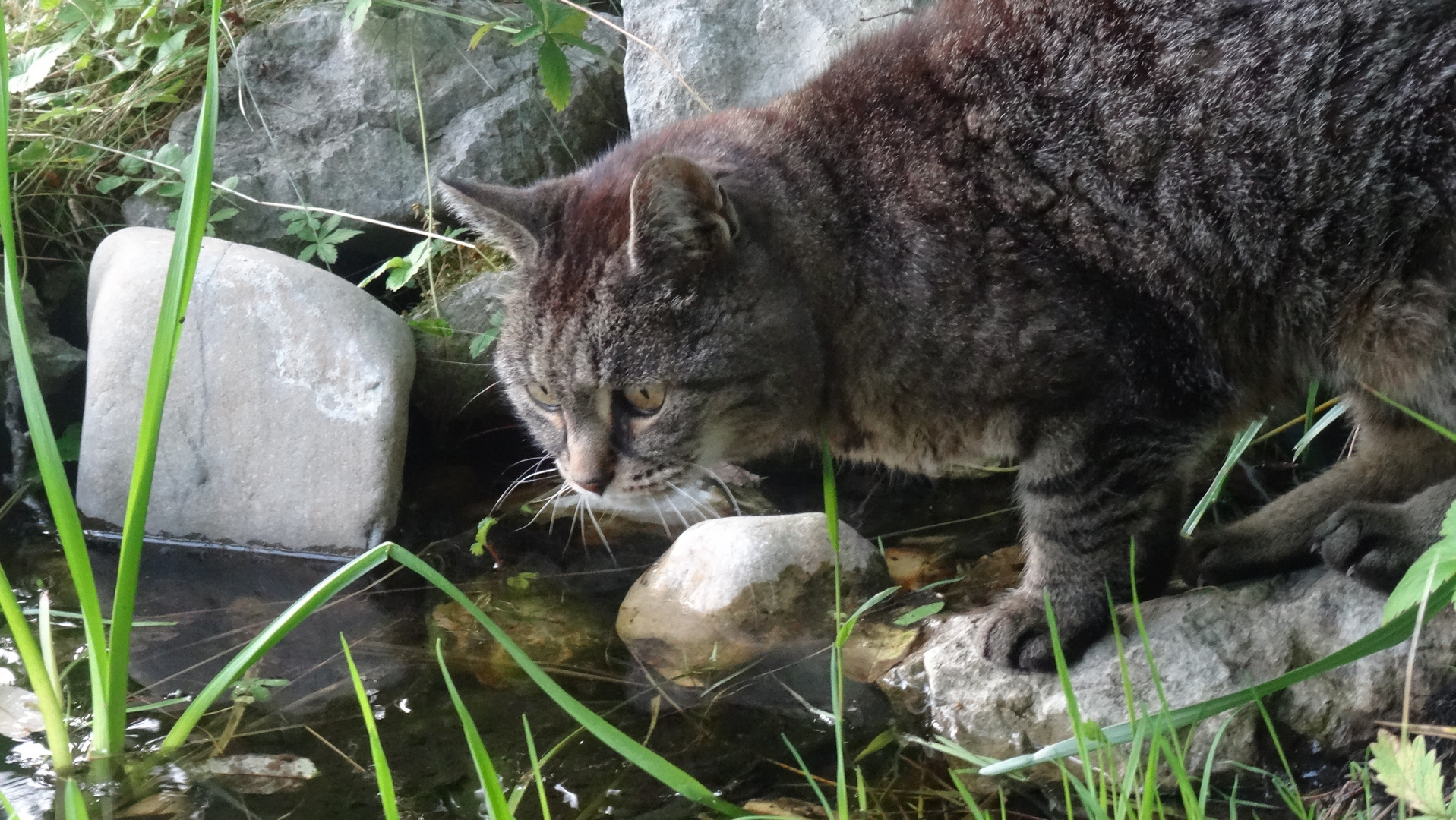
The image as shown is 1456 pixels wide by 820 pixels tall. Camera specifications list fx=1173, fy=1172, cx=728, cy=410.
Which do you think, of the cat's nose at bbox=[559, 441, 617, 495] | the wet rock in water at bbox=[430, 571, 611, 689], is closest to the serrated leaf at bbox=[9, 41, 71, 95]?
the wet rock in water at bbox=[430, 571, 611, 689]

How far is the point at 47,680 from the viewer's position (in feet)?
5.90

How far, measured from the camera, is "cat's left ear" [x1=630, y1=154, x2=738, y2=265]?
1.88 metres

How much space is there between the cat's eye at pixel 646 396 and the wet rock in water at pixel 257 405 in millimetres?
1133

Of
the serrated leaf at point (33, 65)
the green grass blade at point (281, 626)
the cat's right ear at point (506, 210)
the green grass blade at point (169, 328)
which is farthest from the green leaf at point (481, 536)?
the serrated leaf at point (33, 65)

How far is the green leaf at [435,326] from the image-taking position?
3.23 metres

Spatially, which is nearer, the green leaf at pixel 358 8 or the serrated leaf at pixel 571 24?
the serrated leaf at pixel 571 24

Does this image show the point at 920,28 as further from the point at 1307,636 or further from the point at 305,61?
the point at 305,61

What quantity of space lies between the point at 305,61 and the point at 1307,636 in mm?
3290

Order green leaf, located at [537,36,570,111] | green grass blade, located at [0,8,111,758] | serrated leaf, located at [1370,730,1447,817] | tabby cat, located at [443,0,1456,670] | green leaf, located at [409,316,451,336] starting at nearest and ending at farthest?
serrated leaf, located at [1370,730,1447,817], green grass blade, located at [0,8,111,758], tabby cat, located at [443,0,1456,670], green leaf, located at [537,36,570,111], green leaf, located at [409,316,451,336]

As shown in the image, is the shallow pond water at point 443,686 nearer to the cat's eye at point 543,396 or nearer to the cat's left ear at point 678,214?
the cat's eye at point 543,396

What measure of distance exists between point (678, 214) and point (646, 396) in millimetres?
342

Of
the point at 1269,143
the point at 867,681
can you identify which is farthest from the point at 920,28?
the point at 867,681

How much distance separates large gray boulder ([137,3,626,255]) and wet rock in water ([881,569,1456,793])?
7.28ft

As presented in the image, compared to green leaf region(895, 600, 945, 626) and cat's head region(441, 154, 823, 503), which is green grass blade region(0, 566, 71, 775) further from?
green leaf region(895, 600, 945, 626)
